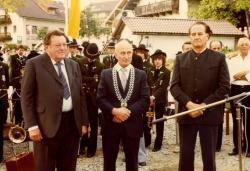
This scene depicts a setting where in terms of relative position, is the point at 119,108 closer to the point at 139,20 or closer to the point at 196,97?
the point at 196,97

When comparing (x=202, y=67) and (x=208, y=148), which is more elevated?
(x=202, y=67)

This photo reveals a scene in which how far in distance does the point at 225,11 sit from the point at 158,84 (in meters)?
28.4

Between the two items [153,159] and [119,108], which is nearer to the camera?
[119,108]

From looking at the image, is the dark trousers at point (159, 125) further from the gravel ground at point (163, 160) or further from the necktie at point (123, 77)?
the necktie at point (123, 77)

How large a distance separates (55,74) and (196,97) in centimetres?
171

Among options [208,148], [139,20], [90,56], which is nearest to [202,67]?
[208,148]

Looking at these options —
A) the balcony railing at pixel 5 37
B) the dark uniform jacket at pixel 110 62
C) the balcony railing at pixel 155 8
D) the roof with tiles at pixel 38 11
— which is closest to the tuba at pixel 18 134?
the dark uniform jacket at pixel 110 62

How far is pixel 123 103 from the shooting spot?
19.0 feet

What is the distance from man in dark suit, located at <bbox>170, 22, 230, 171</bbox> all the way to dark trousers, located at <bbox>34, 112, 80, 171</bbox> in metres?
1.32

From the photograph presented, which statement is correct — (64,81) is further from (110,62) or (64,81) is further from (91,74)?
(110,62)

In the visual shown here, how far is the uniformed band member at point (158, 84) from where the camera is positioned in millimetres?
8828

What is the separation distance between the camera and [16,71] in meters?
10.5

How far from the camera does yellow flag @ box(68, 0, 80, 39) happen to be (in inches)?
393

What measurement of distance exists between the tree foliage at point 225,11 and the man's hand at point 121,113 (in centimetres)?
2676
